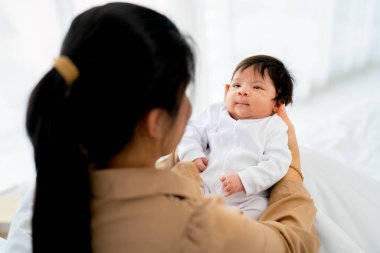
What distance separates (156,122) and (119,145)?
0.08 metres

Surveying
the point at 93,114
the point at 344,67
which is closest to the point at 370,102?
the point at 344,67

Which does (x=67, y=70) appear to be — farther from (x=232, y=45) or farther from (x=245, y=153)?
(x=232, y=45)

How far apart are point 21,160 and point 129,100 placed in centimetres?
178

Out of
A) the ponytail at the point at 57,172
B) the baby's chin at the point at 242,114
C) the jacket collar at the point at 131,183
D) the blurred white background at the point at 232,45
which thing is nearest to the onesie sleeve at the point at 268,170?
the baby's chin at the point at 242,114

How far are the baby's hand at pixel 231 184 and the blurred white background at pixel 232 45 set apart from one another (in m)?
0.31

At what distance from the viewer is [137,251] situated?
61 centimetres

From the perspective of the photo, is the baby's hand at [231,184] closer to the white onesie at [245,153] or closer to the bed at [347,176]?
the white onesie at [245,153]

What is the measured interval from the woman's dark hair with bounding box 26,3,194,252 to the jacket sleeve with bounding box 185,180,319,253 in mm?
195

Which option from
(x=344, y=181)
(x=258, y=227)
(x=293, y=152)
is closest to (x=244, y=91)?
(x=293, y=152)

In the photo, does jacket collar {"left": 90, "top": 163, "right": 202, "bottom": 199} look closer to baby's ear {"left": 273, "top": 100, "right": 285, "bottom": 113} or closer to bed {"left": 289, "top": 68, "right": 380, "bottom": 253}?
bed {"left": 289, "top": 68, "right": 380, "bottom": 253}

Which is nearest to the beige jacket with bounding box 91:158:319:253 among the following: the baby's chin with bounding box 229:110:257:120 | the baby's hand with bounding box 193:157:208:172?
the baby's hand with bounding box 193:157:208:172

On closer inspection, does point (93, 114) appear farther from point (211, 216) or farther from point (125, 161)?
point (211, 216)

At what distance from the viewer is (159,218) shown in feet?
1.97

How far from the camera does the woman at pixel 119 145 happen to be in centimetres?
55
